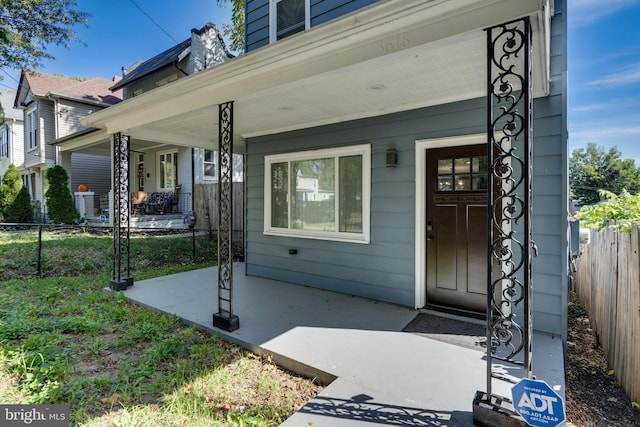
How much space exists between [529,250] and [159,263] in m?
7.33

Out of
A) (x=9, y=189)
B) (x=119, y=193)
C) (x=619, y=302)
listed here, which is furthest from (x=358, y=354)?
(x=9, y=189)

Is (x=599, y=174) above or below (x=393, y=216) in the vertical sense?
above

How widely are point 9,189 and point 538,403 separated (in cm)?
1696

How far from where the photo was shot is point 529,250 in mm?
1928

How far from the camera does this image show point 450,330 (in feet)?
11.1

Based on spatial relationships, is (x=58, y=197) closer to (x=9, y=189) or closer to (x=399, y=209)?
(x=9, y=189)

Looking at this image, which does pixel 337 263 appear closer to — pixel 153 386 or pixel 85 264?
pixel 153 386

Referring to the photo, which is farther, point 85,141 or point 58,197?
point 58,197

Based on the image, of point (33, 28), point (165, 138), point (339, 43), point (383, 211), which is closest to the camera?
point (339, 43)

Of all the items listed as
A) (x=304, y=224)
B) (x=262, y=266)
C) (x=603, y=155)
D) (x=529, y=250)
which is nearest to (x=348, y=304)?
(x=304, y=224)

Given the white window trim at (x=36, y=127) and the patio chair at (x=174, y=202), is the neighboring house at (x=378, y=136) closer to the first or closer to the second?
the patio chair at (x=174, y=202)

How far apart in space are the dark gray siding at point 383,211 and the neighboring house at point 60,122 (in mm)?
12430

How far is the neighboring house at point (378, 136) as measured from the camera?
2.33 m

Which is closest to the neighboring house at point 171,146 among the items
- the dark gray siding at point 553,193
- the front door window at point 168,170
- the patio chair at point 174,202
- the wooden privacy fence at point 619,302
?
the front door window at point 168,170
